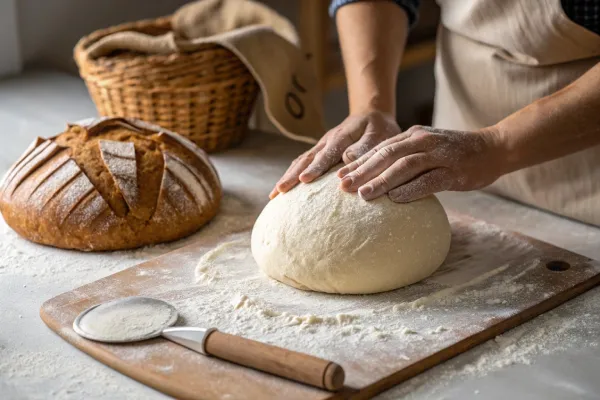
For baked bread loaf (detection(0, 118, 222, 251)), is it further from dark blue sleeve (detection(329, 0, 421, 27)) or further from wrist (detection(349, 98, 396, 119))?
dark blue sleeve (detection(329, 0, 421, 27))

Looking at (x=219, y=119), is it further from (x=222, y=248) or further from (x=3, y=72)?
(x=3, y=72)

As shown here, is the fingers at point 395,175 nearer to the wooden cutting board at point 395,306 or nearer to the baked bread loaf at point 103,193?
the wooden cutting board at point 395,306

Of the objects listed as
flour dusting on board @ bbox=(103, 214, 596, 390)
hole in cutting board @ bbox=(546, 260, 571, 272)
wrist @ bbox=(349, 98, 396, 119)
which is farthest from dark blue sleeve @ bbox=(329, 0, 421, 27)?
hole in cutting board @ bbox=(546, 260, 571, 272)

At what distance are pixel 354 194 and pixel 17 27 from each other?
174 cm

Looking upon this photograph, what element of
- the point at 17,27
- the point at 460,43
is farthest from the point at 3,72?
the point at 460,43

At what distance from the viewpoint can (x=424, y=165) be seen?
4.63 feet

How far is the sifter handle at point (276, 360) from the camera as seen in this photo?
3.48 feet

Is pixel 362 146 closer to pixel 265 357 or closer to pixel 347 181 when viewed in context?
pixel 347 181

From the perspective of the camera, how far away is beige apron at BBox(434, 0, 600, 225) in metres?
1.60

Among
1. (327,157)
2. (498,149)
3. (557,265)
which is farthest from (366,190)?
(557,265)

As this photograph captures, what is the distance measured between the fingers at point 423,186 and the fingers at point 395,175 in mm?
10

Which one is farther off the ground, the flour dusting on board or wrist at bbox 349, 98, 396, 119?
wrist at bbox 349, 98, 396, 119

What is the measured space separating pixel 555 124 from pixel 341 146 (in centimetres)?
38

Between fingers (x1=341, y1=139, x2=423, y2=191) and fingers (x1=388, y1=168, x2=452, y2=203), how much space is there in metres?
0.03
